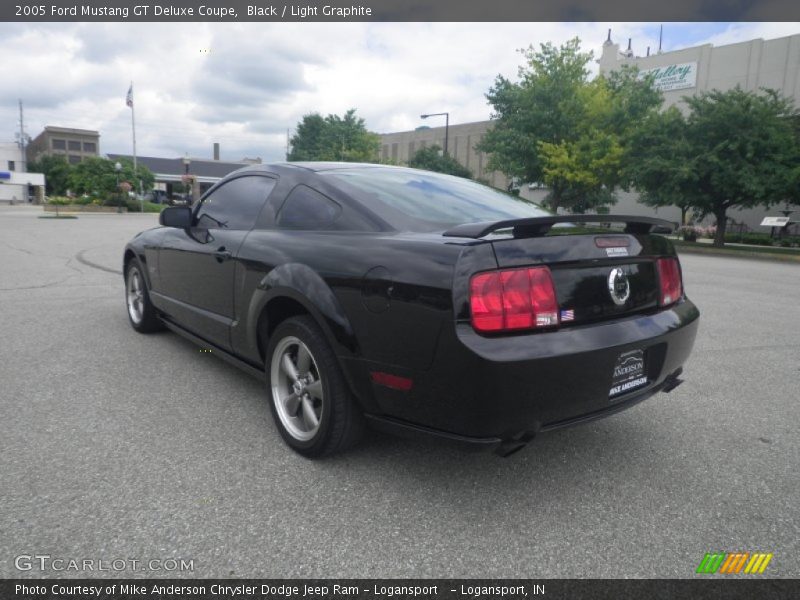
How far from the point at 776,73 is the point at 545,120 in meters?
22.9

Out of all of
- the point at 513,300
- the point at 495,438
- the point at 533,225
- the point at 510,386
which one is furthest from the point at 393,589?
the point at 533,225

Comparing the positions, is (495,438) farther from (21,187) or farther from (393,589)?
(21,187)

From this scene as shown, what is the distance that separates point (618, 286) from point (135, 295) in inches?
178

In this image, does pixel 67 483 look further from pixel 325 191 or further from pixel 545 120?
pixel 545 120

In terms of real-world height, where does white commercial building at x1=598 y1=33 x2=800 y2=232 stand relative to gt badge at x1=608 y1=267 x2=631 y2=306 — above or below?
above

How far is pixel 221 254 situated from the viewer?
3.61 meters

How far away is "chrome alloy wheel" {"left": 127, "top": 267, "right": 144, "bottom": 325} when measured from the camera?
17.0 ft

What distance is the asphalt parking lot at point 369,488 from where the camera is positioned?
2082 mm

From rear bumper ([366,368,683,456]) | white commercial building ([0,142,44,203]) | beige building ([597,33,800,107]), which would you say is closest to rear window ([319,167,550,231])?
rear bumper ([366,368,683,456])

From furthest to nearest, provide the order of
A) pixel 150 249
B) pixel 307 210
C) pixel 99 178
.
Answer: pixel 99 178 < pixel 150 249 < pixel 307 210

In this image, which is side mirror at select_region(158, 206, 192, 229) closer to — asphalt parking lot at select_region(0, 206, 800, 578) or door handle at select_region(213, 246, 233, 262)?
door handle at select_region(213, 246, 233, 262)

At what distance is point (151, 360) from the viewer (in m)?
4.46

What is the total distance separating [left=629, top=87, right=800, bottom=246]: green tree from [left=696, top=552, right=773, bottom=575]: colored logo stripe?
73.2ft

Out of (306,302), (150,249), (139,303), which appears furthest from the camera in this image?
(139,303)
